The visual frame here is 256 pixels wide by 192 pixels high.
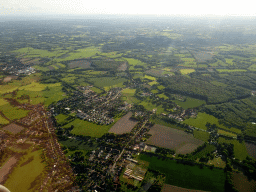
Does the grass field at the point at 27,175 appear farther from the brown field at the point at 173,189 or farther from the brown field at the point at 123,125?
the brown field at the point at 173,189

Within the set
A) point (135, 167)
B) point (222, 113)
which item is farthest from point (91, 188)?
point (222, 113)

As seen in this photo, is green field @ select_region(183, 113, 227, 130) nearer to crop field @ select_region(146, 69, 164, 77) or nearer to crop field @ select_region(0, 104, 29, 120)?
crop field @ select_region(146, 69, 164, 77)

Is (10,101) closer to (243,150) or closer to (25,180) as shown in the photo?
(25,180)

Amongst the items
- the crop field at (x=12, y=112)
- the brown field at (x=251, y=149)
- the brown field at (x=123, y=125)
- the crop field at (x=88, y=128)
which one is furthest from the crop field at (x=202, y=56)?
the crop field at (x=12, y=112)

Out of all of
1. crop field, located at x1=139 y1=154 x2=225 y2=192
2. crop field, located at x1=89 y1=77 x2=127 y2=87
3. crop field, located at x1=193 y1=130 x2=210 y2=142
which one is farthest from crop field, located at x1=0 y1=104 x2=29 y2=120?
crop field, located at x1=193 y1=130 x2=210 y2=142

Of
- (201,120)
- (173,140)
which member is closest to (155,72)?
(201,120)

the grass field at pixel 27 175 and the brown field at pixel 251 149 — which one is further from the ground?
the grass field at pixel 27 175

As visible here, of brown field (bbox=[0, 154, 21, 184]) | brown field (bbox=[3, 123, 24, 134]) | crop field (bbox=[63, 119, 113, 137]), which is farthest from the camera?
brown field (bbox=[3, 123, 24, 134])
